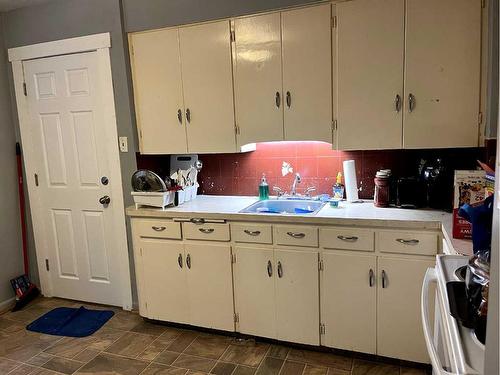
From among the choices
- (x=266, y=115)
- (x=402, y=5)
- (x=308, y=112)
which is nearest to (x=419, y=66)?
(x=402, y=5)

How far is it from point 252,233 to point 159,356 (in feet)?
3.33

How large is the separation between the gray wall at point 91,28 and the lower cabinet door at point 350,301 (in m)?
1.66

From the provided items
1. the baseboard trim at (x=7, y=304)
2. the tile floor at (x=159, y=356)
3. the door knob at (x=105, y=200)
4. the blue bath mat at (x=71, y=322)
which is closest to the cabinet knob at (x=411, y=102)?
the tile floor at (x=159, y=356)

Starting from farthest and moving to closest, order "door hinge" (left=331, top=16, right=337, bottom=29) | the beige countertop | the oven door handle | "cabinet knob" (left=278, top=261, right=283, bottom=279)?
"cabinet knob" (left=278, top=261, right=283, bottom=279) < "door hinge" (left=331, top=16, right=337, bottom=29) < the beige countertop < the oven door handle

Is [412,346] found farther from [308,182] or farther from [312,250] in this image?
[308,182]

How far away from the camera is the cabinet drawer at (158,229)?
8.88 feet

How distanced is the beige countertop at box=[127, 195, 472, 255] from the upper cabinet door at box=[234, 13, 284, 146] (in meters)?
0.53

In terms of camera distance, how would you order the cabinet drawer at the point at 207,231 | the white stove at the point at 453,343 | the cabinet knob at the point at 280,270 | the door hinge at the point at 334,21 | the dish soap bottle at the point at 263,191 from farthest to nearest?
the dish soap bottle at the point at 263,191 < the cabinet drawer at the point at 207,231 < the cabinet knob at the point at 280,270 < the door hinge at the point at 334,21 < the white stove at the point at 453,343

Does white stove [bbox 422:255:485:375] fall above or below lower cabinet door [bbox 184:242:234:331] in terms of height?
above

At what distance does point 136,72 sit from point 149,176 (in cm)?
78

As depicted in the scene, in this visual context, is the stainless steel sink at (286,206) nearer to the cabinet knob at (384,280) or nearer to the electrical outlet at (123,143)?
the cabinet knob at (384,280)

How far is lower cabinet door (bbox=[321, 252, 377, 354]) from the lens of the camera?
230 centimetres

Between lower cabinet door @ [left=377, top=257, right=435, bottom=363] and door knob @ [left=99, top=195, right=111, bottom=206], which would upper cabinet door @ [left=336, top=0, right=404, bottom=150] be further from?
door knob @ [left=99, top=195, right=111, bottom=206]

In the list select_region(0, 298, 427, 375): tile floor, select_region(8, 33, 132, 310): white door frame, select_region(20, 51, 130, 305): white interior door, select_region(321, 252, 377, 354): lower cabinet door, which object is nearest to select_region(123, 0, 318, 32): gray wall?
select_region(8, 33, 132, 310): white door frame
